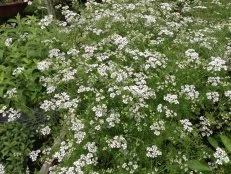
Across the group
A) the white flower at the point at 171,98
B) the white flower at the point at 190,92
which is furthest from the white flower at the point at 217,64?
the white flower at the point at 171,98

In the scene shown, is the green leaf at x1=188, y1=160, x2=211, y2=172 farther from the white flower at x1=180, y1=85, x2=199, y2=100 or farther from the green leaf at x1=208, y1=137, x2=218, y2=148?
the white flower at x1=180, y1=85, x2=199, y2=100

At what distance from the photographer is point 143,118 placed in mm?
5016

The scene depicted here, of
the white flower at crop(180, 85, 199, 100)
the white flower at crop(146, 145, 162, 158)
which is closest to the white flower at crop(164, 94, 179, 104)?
the white flower at crop(180, 85, 199, 100)

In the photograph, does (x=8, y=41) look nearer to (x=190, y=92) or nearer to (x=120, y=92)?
(x=120, y=92)

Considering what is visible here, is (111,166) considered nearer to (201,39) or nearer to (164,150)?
(164,150)

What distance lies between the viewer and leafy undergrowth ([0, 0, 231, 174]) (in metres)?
4.86

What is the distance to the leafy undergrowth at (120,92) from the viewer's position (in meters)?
4.86

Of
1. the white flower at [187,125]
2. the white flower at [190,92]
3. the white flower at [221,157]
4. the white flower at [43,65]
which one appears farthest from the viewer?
the white flower at [43,65]

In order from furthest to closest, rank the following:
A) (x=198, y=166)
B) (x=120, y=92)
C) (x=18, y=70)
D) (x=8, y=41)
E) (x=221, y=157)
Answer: (x=8, y=41) < (x=18, y=70) < (x=120, y=92) < (x=198, y=166) < (x=221, y=157)

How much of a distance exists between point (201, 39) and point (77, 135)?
8.14 ft

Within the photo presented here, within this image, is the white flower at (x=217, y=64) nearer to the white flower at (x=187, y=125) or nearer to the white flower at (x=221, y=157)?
the white flower at (x=187, y=125)

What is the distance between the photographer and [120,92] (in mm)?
4961

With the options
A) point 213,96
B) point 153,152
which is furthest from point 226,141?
point 153,152

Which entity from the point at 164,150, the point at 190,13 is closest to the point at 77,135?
Result: the point at 164,150
